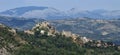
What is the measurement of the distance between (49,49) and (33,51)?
17840 millimetres

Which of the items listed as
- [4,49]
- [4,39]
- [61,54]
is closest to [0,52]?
[4,49]

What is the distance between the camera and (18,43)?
18275 centimetres

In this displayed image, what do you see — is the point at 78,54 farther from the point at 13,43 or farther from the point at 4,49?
the point at 4,49

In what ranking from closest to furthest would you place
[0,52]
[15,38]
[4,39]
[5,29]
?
[0,52] < [4,39] < [15,38] < [5,29]

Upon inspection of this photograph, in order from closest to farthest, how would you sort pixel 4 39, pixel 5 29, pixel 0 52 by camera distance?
1. pixel 0 52
2. pixel 4 39
3. pixel 5 29

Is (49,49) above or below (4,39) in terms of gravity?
below

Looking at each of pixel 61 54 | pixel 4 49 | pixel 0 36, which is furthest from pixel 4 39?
pixel 61 54

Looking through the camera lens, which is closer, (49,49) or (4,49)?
(4,49)

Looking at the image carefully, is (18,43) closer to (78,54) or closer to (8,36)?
(8,36)

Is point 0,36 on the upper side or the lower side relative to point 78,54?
upper

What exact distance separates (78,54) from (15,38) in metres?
32.4

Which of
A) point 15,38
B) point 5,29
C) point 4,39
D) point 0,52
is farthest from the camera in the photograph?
point 5,29

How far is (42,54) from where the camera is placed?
17975cm

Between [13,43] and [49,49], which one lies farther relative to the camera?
[49,49]
